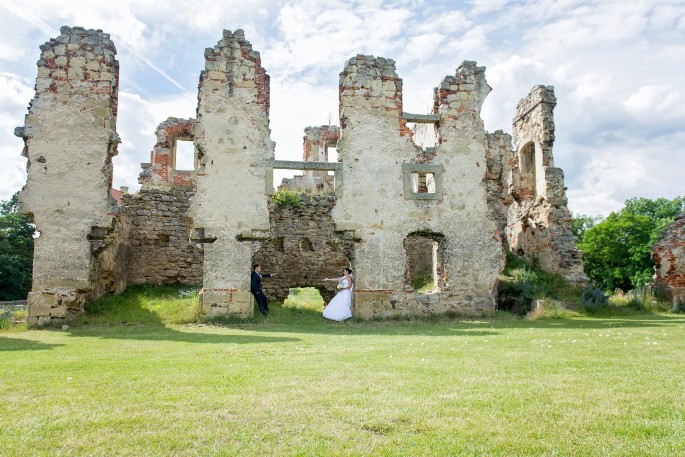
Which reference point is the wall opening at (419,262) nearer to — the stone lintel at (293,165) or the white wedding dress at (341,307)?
the white wedding dress at (341,307)

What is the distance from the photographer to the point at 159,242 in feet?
54.5

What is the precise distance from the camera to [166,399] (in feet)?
15.3

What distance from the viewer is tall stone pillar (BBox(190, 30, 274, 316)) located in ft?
46.3

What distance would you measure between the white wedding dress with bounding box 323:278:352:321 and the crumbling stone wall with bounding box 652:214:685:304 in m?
9.57

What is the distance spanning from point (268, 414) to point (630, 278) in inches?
1252

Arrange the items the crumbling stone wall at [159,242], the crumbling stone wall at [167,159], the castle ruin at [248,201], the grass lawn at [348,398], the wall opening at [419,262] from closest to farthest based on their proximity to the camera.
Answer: the grass lawn at [348,398]
the castle ruin at [248,201]
the crumbling stone wall at [159,242]
the wall opening at [419,262]
the crumbling stone wall at [167,159]

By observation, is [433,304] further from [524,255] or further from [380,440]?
[380,440]

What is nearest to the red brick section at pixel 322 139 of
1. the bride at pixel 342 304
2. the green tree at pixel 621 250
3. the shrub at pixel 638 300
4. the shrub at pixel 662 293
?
the bride at pixel 342 304

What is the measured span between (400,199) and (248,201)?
3848 mm

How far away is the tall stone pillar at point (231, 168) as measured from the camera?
46.3 feet

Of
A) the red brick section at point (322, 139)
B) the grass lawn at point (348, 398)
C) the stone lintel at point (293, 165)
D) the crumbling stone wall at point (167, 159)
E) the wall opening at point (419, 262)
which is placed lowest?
the grass lawn at point (348, 398)

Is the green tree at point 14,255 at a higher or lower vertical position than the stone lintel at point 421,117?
lower

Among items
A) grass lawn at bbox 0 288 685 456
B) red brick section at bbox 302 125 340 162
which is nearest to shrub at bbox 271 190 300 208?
red brick section at bbox 302 125 340 162

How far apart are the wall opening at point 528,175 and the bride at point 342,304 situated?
26.6ft
